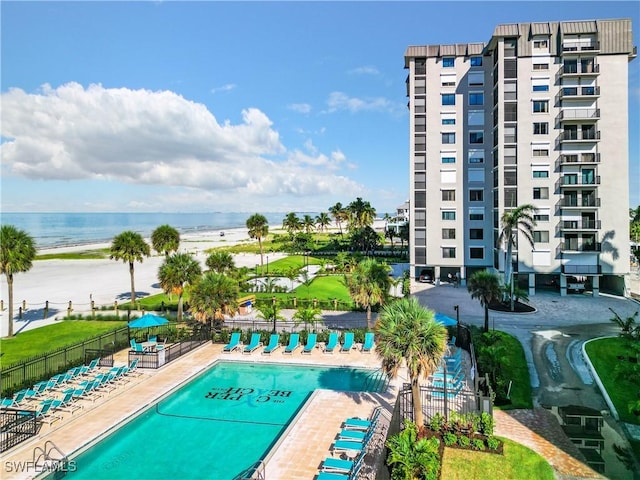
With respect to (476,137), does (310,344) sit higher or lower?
lower

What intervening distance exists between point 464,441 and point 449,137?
37748 mm

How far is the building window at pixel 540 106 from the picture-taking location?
132 feet

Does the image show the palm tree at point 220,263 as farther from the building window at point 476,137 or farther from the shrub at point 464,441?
the building window at point 476,137

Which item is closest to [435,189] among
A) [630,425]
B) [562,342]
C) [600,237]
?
[600,237]

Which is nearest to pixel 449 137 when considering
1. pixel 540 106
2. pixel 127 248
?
pixel 540 106

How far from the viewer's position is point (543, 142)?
40.1 metres

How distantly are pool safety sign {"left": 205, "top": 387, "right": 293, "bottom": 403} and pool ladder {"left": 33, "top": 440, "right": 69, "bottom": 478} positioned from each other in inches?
235

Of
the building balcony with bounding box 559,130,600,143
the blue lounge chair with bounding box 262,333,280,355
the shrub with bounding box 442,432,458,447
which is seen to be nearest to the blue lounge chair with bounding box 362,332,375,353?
the blue lounge chair with bounding box 262,333,280,355

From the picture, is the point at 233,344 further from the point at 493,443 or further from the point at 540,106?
the point at 540,106

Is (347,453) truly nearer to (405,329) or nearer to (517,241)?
(405,329)

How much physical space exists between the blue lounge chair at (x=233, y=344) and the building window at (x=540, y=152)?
3396 cm

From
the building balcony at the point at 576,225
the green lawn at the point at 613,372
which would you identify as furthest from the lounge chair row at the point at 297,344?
the building balcony at the point at 576,225

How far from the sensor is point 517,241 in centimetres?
4016

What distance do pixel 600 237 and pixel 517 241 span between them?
7.42m
